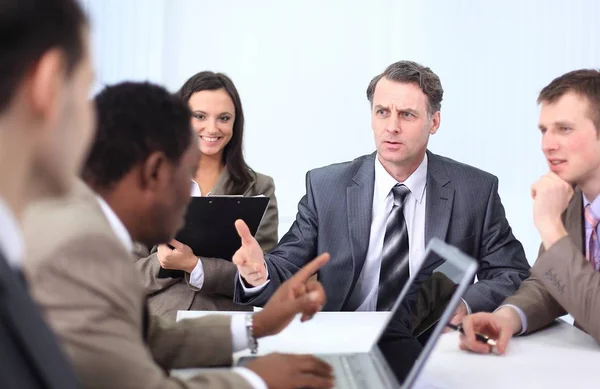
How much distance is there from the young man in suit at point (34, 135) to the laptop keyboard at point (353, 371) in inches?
32.3

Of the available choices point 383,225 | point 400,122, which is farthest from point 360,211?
point 400,122

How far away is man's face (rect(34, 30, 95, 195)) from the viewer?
0.79 metres

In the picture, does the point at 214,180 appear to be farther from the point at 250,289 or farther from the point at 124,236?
the point at 124,236

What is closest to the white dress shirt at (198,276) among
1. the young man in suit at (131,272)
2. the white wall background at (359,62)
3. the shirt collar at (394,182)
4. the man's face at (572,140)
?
the shirt collar at (394,182)

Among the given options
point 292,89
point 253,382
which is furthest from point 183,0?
point 253,382

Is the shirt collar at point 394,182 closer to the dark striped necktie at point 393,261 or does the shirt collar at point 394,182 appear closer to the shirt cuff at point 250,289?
the dark striped necktie at point 393,261

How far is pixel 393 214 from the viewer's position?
9.19ft

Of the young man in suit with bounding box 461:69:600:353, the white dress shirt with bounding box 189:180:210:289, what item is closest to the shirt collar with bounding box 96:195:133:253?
the young man in suit with bounding box 461:69:600:353

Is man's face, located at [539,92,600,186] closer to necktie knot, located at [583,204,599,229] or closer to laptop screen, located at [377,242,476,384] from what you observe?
necktie knot, located at [583,204,599,229]

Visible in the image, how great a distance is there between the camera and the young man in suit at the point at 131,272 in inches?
44.3

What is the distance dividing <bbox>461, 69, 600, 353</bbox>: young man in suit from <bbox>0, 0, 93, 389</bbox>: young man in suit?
1377 millimetres

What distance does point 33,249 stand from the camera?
3.76 ft

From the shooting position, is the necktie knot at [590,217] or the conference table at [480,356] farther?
the necktie knot at [590,217]

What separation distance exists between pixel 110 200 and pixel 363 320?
1075 millimetres
